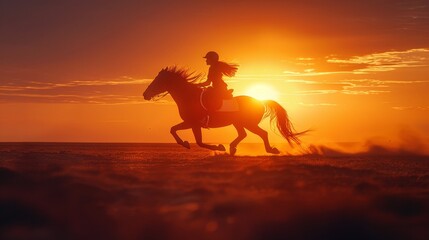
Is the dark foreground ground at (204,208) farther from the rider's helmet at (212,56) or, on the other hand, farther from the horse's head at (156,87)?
the horse's head at (156,87)

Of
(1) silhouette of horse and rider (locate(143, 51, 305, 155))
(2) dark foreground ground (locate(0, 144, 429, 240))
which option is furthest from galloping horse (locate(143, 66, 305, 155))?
(2) dark foreground ground (locate(0, 144, 429, 240))

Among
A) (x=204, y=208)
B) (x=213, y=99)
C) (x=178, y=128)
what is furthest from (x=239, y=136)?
(x=204, y=208)

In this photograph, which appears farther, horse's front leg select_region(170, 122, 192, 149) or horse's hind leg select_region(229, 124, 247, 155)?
horse's hind leg select_region(229, 124, 247, 155)

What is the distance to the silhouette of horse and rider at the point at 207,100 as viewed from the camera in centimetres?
2222

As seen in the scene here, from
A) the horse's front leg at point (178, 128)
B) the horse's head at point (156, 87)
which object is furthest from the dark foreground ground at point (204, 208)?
→ the horse's head at point (156, 87)

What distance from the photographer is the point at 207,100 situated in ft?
73.7

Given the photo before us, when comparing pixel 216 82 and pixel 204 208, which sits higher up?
pixel 216 82

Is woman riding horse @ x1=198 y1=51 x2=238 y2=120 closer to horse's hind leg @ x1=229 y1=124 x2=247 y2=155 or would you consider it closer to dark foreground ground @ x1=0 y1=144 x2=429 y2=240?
horse's hind leg @ x1=229 y1=124 x2=247 y2=155

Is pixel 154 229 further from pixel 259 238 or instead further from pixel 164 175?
pixel 164 175

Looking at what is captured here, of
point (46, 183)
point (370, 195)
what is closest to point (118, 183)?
point (46, 183)

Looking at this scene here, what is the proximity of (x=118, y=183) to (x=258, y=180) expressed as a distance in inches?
131

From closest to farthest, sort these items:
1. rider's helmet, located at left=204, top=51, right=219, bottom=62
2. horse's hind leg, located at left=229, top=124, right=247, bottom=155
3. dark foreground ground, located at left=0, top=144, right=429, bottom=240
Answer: dark foreground ground, located at left=0, top=144, right=429, bottom=240, rider's helmet, located at left=204, top=51, right=219, bottom=62, horse's hind leg, located at left=229, top=124, right=247, bottom=155

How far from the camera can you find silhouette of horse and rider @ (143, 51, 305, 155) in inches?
875

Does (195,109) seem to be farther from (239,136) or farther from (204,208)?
(204,208)
